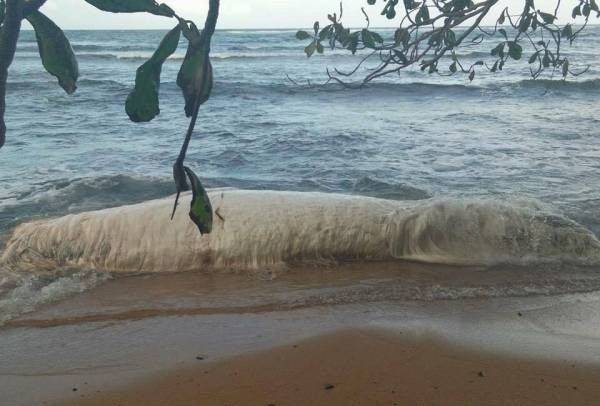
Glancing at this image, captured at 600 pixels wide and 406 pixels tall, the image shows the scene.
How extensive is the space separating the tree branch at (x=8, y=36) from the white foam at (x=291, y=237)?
3.70 metres

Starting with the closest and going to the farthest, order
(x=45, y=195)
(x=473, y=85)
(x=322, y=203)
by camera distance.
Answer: (x=322, y=203) → (x=45, y=195) → (x=473, y=85)

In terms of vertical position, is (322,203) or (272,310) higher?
(322,203)

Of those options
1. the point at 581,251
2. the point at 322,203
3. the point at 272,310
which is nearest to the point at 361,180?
the point at 322,203

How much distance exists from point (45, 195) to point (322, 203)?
3109 mm

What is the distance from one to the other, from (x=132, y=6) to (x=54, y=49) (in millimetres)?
138

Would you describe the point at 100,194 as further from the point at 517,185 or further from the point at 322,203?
the point at 517,185

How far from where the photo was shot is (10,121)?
1174 centimetres

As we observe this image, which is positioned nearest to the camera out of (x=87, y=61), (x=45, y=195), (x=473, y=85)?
(x=45, y=195)

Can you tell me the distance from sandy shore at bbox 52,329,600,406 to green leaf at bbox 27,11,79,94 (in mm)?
2105

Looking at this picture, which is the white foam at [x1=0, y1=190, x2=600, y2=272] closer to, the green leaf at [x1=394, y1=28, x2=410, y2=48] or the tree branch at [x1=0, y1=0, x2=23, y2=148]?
the green leaf at [x1=394, y1=28, x2=410, y2=48]

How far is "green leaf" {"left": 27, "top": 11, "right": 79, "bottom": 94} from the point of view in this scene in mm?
851

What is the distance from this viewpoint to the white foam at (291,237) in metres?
4.51

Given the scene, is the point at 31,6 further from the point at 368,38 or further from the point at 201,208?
the point at 368,38

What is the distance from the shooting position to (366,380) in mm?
2949
